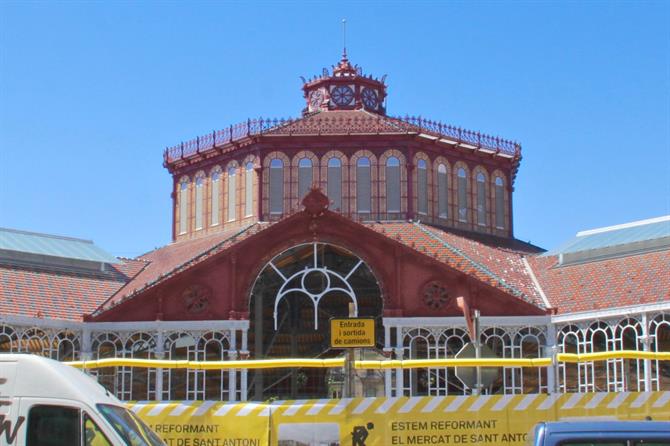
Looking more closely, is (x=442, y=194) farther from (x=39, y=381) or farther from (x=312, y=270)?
(x=39, y=381)

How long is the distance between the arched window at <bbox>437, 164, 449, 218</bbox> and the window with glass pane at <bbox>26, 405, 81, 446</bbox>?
29226 mm

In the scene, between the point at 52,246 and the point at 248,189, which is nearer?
the point at 52,246

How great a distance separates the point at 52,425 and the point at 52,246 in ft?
89.1

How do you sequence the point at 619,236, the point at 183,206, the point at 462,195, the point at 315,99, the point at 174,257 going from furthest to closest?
the point at 315,99, the point at 183,206, the point at 462,195, the point at 174,257, the point at 619,236

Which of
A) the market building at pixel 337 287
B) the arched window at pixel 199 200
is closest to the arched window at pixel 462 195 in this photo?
the market building at pixel 337 287

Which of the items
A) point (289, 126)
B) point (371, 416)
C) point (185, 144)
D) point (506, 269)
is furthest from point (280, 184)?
point (371, 416)

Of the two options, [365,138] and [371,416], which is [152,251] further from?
[371,416]

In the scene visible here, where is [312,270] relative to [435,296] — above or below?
above

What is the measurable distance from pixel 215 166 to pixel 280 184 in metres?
3.81

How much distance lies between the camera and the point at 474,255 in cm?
3722

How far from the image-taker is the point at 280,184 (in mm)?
40219

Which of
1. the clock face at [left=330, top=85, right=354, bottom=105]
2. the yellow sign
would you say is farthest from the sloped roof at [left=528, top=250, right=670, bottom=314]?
the yellow sign

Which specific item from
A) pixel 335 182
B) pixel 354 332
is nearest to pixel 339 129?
pixel 335 182

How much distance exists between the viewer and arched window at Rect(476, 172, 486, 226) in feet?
140
